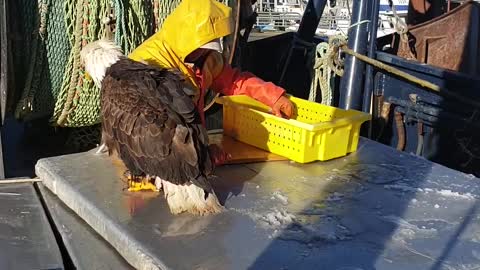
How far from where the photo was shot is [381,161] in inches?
137

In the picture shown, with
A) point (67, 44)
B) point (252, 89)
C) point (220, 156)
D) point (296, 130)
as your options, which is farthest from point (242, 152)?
point (67, 44)

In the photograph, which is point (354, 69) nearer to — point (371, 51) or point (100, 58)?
point (371, 51)

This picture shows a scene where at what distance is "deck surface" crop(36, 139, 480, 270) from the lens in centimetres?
237

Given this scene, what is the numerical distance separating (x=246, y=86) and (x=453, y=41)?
2.54 meters

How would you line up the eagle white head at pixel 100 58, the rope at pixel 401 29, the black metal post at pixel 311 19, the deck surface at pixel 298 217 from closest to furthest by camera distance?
the deck surface at pixel 298 217, the eagle white head at pixel 100 58, the rope at pixel 401 29, the black metal post at pixel 311 19

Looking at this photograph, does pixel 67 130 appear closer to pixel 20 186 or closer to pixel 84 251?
pixel 20 186

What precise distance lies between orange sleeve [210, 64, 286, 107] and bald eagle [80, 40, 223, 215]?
1.02 metres

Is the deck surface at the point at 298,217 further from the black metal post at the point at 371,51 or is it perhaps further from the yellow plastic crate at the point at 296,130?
the black metal post at the point at 371,51

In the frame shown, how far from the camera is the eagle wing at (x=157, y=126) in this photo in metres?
2.56

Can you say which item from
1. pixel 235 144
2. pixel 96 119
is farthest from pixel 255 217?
pixel 96 119

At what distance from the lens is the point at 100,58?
307 cm

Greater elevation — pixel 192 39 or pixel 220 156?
pixel 192 39

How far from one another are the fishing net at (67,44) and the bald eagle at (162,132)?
4.87ft

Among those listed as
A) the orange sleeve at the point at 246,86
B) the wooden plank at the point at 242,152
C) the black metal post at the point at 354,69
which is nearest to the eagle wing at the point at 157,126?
the wooden plank at the point at 242,152
